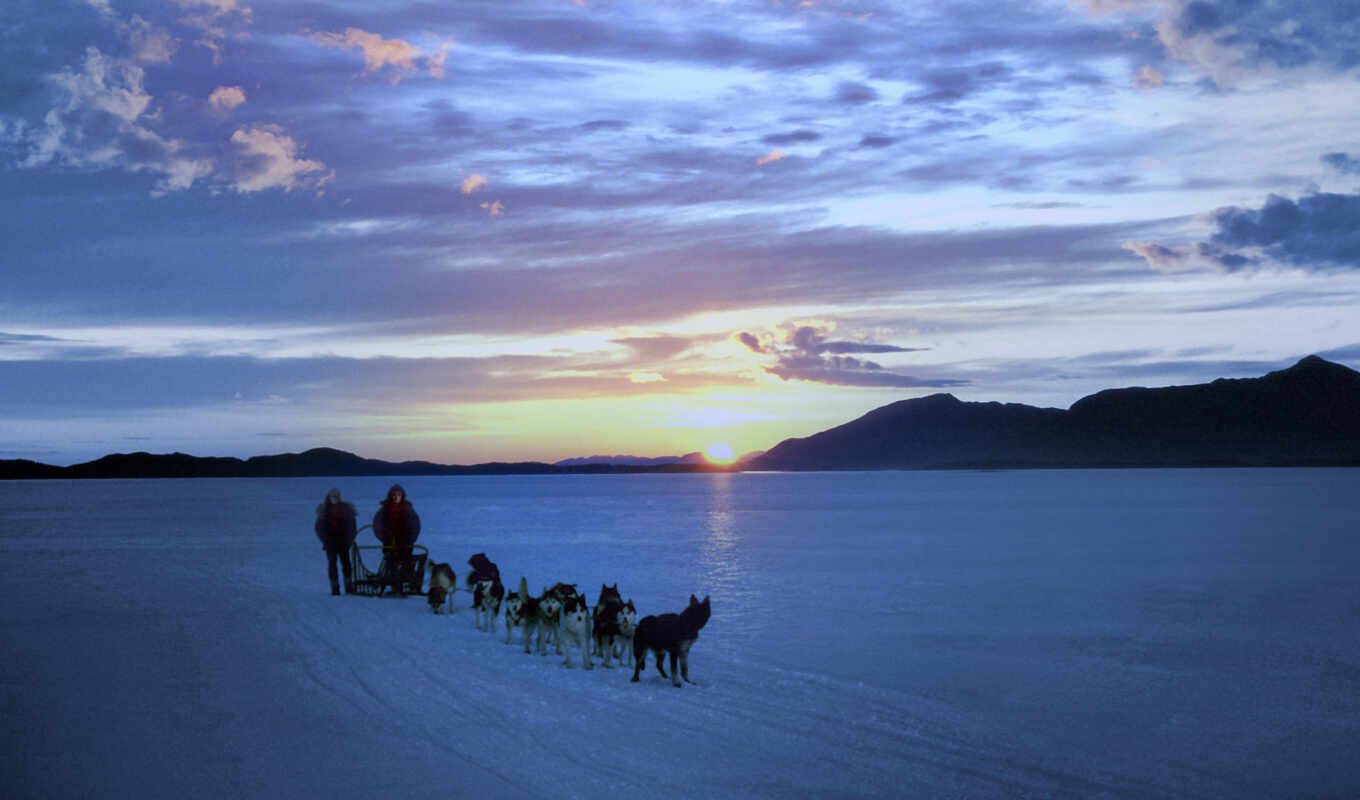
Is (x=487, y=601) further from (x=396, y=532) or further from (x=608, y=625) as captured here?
(x=396, y=532)

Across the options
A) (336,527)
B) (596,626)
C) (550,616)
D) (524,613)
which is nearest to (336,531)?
(336,527)

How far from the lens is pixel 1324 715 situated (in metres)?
11.2

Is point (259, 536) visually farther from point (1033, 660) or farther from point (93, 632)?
point (1033, 660)

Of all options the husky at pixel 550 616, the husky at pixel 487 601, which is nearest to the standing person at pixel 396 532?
the husky at pixel 487 601

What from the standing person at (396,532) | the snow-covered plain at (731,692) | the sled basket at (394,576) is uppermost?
the standing person at (396,532)

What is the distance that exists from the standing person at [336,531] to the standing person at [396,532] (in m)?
0.49

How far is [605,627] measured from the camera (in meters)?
13.0

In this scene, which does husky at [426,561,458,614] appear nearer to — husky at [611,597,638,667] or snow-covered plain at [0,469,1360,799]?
snow-covered plain at [0,469,1360,799]

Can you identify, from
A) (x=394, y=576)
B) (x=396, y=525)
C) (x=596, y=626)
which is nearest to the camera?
(x=596, y=626)

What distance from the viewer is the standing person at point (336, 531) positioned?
19844mm

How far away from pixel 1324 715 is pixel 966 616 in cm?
788

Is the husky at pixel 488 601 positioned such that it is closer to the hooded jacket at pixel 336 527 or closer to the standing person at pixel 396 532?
the standing person at pixel 396 532

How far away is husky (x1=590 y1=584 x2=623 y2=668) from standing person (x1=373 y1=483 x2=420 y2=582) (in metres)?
7.81

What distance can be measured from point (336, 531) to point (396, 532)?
106 centimetres
